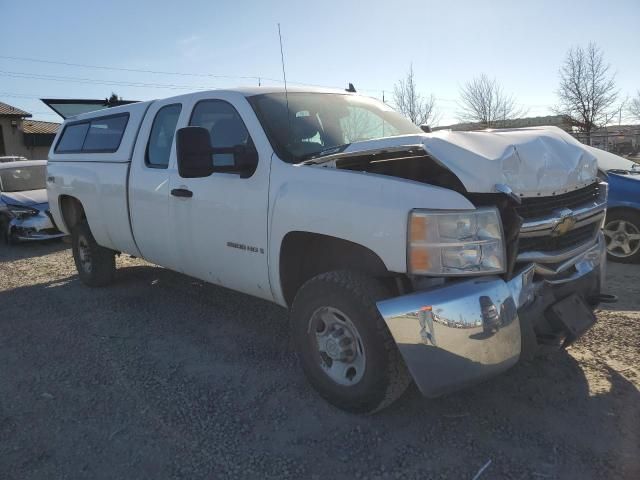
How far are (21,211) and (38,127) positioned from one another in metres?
35.7

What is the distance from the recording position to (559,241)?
2.96m

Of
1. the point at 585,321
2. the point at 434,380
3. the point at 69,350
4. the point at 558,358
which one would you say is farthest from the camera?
the point at 69,350

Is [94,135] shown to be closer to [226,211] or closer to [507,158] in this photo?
[226,211]

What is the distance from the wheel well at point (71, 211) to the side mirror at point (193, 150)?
3402 millimetres

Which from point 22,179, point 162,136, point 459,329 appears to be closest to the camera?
point 459,329

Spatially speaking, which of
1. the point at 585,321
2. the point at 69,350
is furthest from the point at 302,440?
the point at 69,350

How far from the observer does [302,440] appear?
2.82 meters

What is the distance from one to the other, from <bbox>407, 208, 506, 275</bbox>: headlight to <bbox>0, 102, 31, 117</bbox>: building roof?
128 ft

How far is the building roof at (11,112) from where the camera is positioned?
34.7 metres

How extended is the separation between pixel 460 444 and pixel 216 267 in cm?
209

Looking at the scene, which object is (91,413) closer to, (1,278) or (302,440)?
(302,440)

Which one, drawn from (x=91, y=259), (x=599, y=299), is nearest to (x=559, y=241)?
(x=599, y=299)

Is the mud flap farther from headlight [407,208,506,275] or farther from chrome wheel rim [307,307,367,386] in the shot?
chrome wheel rim [307,307,367,386]

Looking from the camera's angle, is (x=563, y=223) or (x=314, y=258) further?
(x=314, y=258)
